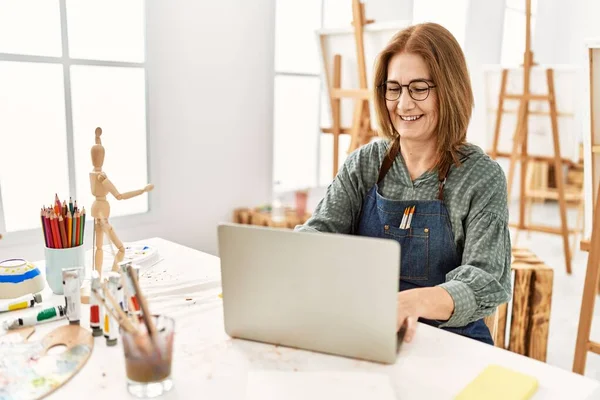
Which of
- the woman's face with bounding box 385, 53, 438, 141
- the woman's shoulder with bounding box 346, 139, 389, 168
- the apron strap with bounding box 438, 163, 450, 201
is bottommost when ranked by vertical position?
the apron strap with bounding box 438, 163, 450, 201

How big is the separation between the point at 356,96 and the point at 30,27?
5.64 ft

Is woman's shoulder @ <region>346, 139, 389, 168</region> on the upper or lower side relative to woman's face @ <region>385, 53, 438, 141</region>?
lower

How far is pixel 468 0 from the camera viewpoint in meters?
5.48

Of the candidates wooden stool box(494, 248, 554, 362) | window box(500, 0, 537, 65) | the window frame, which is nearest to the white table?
wooden stool box(494, 248, 554, 362)

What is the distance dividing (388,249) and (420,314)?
30 cm

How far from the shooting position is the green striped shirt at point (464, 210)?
1.24 meters

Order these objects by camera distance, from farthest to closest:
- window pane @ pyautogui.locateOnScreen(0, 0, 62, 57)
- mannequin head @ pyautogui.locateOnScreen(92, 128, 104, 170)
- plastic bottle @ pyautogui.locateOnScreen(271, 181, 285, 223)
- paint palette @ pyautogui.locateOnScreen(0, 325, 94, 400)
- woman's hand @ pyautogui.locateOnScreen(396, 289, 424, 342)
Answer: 1. plastic bottle @ pyautogui.locateOnScreen(271, 181, 285, 223)
2. window pane @ pyautogui.locateOnScreen(0, 0, 62, 57)
3. mannequin head @ pyautogui.locateOnScreen(92, 128, 104, 170)
4. woman's hand @ pyautogui.locateOnScreen(396, 289, 424, 342)
5. paint palette @ pyautogui.locateOnScreen(0, 325, 94, 400)

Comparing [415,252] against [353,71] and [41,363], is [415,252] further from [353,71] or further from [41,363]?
[353,71]

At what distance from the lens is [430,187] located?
147 centimetres

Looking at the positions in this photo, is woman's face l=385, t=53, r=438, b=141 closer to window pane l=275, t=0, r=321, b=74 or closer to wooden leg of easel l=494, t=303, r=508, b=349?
wooden leg of easel l=494, t=303, r=508, b=349

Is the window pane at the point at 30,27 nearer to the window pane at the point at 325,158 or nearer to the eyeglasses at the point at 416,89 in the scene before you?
the eyeglasses at the point at 416,89

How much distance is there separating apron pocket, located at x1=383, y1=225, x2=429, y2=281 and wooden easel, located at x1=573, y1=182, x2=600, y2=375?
82 centimetres

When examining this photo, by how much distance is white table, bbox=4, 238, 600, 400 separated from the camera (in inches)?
35.5

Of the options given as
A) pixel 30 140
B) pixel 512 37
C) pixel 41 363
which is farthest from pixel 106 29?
pixel 512 37
